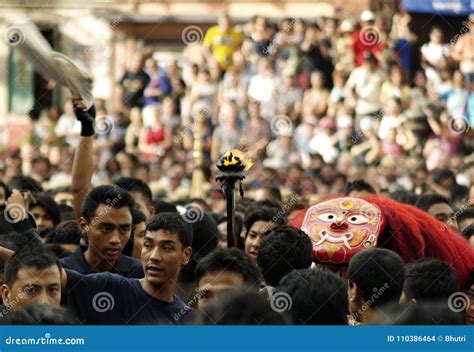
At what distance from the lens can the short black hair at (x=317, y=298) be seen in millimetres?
6184

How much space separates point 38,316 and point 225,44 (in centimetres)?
1251

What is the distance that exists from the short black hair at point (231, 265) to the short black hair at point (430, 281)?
704mm

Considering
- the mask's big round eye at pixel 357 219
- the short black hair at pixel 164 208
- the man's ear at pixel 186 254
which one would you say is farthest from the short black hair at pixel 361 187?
the man's ear at pixel 186 254

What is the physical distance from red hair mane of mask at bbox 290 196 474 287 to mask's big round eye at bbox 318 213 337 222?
0.29m

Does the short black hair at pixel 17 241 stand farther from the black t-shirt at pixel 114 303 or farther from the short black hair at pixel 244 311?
the short black hair at pixel 244 311

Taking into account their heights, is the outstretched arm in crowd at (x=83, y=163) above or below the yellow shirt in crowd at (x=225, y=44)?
below

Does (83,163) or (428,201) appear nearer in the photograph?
(83,163)

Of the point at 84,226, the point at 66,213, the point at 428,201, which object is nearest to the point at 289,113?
the point at 428,201

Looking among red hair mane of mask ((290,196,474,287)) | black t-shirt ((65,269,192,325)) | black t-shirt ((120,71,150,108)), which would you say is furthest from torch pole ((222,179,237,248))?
black t-shirt ((120,71,150,108))

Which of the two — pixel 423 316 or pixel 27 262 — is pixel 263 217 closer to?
pixel 27 262

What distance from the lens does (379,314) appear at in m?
6.47

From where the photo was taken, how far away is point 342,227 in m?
8.85

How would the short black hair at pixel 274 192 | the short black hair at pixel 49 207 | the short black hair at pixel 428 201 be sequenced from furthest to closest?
the short black hair at pixel 274 192, the short black hair at pixel 428 201, the short black hair at pixel 49 207

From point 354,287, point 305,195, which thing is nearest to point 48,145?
point 305,195
